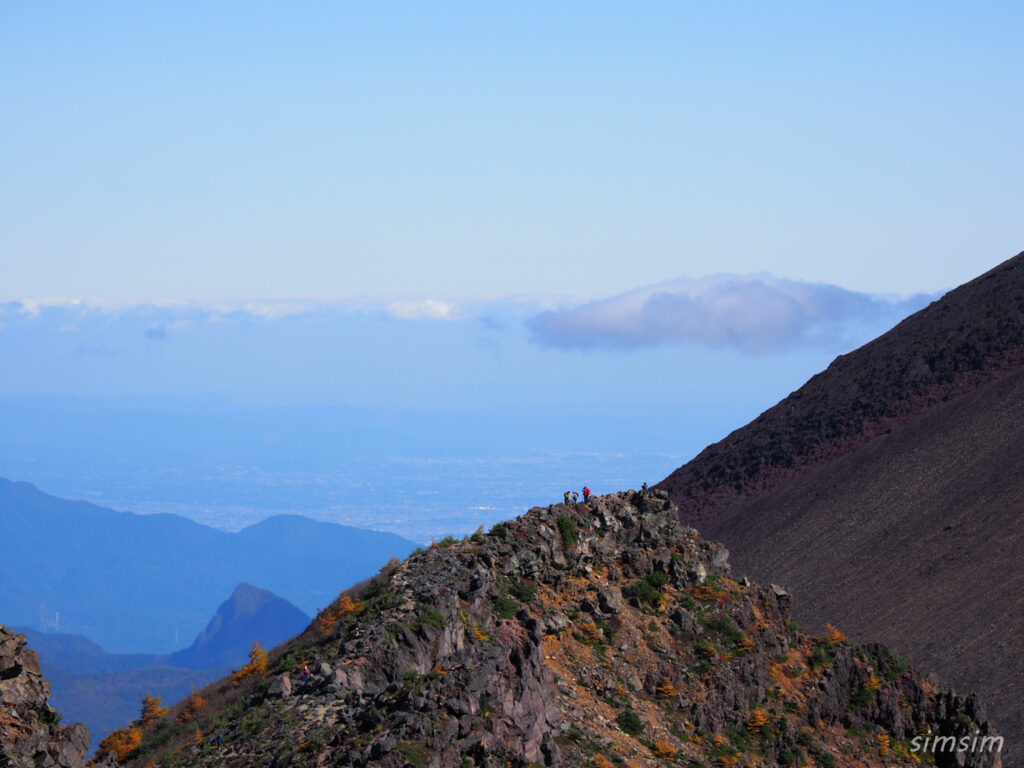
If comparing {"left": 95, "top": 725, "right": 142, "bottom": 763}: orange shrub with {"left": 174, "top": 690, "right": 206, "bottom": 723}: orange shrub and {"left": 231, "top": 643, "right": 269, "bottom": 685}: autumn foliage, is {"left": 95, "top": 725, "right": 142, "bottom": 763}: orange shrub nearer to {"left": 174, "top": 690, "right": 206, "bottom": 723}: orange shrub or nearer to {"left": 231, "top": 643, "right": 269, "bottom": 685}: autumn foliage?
{"left": 174, "top": 690, "right": 206, "bottom": 723}: orange shrub

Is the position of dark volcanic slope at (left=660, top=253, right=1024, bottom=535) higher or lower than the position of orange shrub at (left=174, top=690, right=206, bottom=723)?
higher

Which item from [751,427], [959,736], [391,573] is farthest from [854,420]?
[391,573]

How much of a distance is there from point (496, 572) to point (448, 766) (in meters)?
9.13

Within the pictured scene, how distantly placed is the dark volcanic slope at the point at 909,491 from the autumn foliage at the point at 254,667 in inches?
1560

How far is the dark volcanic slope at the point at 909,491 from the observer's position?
231 ft

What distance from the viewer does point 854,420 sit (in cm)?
10600

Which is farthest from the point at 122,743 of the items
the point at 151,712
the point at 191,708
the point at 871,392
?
the point at 871,392

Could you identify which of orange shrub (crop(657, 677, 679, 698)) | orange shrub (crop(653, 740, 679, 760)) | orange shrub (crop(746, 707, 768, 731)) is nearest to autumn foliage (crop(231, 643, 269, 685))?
orange shrub (crop(653, 740, 679, 760))

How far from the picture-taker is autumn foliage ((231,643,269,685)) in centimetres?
2909

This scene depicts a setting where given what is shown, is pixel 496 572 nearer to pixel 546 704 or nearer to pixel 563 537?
pixel 563 537

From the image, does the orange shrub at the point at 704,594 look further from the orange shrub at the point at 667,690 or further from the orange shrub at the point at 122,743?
the orange shrub at the point at 122,743

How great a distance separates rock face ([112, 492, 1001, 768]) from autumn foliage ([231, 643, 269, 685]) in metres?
0.33

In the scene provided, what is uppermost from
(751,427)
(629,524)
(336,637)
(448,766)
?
(751,427)

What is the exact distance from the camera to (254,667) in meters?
29.3
